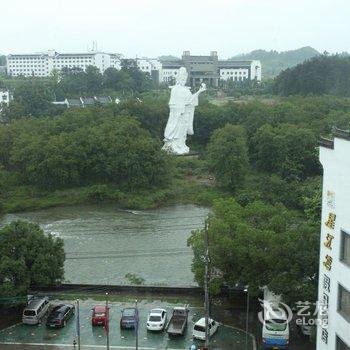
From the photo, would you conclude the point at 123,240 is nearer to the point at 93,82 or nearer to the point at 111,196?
the point at 111,196

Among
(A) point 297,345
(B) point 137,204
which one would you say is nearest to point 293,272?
(A) point 297,345

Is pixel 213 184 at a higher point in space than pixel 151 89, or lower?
lower

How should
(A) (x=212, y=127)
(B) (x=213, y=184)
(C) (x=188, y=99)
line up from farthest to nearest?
(A) (x=212, y=127)
(C) (x=188, y=99)
(B) (x=213, y=184)

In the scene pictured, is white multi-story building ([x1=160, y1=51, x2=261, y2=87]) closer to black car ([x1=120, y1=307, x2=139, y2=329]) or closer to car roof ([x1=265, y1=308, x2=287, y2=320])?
black car ([x1=120, y1=307, x2=139, y2=329])

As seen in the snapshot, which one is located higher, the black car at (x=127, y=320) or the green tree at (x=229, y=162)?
the green tree at (x=229, y=162)

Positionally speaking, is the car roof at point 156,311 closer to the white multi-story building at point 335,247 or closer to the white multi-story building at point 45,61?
the white multi-story building at point 335,247

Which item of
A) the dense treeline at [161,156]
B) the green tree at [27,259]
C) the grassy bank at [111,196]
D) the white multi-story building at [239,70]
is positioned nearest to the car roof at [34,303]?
the green tree at [27,259]

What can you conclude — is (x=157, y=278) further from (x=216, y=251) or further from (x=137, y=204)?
(x=137, y=204)
